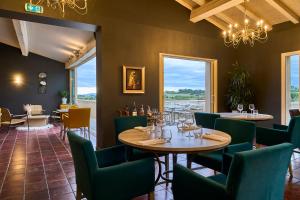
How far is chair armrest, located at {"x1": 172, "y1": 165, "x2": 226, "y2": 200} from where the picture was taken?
51.3 inches

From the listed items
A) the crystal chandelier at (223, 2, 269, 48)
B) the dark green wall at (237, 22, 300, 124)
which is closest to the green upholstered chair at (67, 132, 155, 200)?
the crystal chandelier at (223, 2, 269, 48)

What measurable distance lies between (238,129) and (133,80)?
2416 millimetres

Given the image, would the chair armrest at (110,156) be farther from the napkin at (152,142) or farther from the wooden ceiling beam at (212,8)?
the wooden ceiling beam at (212,8)

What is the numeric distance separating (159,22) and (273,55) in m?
3.03

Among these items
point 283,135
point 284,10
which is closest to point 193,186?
point 283,135

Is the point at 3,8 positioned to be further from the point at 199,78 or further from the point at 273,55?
the point at 273,55

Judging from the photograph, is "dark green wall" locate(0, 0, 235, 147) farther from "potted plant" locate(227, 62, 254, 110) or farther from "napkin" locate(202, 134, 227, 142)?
"napkin" locate(202, 134, 227, 142)

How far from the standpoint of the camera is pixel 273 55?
529 cm

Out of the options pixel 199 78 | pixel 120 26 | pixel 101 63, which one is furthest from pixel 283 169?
pixel 199 78

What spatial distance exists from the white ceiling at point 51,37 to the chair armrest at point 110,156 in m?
4.09

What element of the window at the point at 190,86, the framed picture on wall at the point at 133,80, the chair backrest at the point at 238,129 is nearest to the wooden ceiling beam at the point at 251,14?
the window at the point at 190,86

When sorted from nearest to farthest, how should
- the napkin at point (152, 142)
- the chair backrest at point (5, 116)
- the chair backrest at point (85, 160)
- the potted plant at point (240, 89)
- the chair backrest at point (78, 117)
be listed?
the chair backrest at point (85, 160), the napkin at point (152, 142), the chair backrest at point (78, 117), the potted plant at point (240, 89), the chair backrest at point (5, 116)

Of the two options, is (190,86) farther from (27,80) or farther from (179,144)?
(27,80)

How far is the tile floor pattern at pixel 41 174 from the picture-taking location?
2.55 metres
